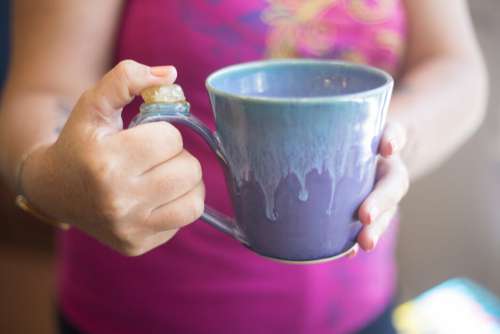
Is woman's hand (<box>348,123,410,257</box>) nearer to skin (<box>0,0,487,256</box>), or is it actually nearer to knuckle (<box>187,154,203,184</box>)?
skin (<box>0,0,487,256</box>)

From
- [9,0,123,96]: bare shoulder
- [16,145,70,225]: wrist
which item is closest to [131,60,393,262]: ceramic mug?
[16,145,70,225]: wrist

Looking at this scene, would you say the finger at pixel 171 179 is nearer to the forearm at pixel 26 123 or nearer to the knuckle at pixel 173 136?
the knuckle at pixel 173 136

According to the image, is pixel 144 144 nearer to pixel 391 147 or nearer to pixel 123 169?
pixel 123 169

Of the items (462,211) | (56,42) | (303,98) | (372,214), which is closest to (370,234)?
(372,214)

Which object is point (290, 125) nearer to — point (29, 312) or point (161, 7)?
point (161, 7)

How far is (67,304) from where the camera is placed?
697 mm

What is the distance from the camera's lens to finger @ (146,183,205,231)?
1.37 feet

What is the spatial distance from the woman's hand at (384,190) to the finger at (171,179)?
0.14 metres

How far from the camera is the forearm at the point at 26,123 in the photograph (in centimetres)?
53

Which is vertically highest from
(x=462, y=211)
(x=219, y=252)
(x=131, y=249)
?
(x=131, y=249)

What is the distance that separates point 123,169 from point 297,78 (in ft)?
0.65

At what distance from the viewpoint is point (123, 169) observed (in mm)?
387

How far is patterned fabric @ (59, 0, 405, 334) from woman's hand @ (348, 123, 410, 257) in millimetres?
183

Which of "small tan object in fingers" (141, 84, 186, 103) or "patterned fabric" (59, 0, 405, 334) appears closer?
"small tan object in fingers" (141, 84, 186, 103)
